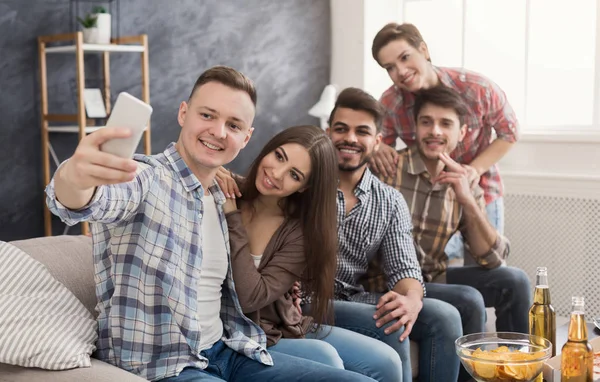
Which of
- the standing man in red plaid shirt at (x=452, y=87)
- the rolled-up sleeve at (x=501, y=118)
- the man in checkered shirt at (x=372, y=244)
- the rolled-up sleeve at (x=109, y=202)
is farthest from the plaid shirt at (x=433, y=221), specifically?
the rolled-up sleeve at (x=109, y=202)

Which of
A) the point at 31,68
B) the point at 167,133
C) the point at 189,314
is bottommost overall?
the point at 189,314

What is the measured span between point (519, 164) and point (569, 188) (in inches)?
14.8

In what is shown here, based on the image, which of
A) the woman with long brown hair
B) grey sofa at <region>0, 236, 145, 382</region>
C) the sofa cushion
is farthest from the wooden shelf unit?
the sofa cushion

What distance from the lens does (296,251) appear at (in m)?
2.22

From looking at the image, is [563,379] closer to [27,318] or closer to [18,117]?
[27,318]

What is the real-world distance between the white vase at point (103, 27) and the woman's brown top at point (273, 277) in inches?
84.1

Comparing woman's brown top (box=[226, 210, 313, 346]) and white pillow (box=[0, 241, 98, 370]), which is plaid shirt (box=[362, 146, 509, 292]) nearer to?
woman's brown top (box=[226, 210, 313, 346])

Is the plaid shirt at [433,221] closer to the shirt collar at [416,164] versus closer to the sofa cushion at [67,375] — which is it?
the shirt collar at [416,164]

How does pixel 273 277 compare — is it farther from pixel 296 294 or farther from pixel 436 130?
pixel 436 130

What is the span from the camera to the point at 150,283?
1796 mm

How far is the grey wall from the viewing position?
3.92 metres

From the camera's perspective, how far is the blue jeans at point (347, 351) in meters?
2.16

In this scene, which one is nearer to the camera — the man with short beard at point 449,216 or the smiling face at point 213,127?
the smiling face at point 213,127

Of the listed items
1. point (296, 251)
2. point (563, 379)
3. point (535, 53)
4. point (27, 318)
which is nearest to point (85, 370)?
point (27, 318)
